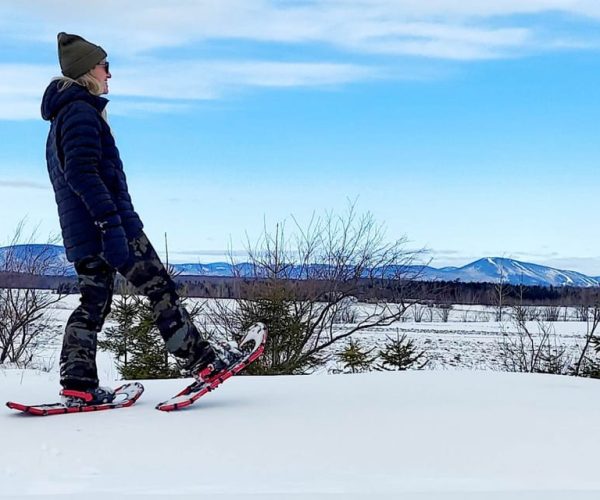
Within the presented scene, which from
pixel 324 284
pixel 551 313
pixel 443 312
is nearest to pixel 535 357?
pixel 324 284

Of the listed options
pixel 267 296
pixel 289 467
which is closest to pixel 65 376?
pixel 289 467

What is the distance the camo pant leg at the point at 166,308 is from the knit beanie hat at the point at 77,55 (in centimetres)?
78

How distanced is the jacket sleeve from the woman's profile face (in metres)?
0.20

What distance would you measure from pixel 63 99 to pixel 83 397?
1300mm

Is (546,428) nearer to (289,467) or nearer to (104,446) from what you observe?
(289,467)

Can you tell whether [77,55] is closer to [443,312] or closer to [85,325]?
[85,325]

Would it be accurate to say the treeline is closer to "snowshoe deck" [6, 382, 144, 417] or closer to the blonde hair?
"snowshoe deck" [6, 382, 144, 417]

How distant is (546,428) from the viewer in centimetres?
287

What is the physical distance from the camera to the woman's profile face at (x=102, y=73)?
3.34m

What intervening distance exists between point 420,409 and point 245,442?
34.5 inches

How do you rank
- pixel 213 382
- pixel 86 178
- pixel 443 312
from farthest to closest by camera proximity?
pixel 443 312
pixel 213 382
pixel 86 178

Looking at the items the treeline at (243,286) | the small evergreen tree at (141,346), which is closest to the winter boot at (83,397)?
the small evergreen tree at (141,346)

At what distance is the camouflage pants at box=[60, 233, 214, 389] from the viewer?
11.0 feet

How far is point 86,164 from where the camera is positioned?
10.3 ft
